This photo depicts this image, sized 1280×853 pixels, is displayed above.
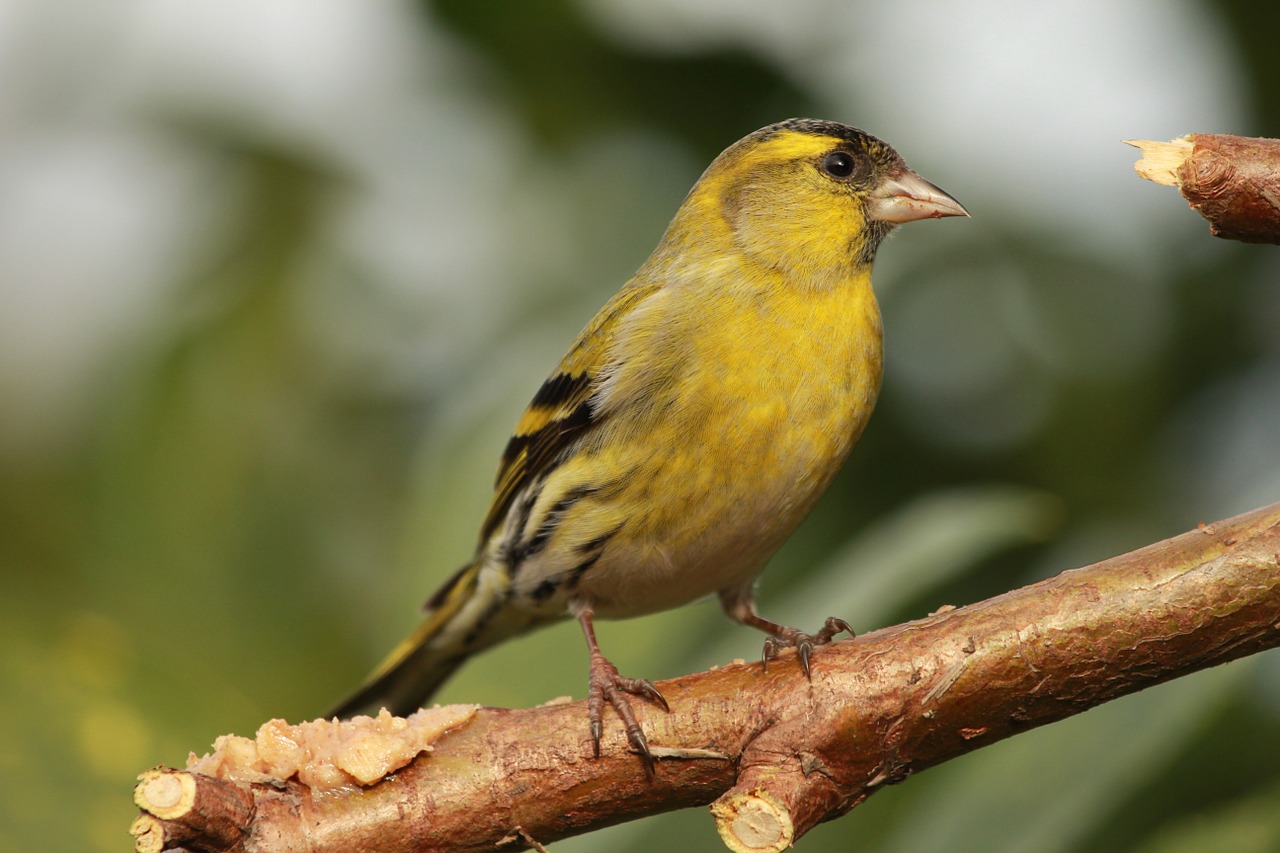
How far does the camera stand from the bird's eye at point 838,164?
118 inches

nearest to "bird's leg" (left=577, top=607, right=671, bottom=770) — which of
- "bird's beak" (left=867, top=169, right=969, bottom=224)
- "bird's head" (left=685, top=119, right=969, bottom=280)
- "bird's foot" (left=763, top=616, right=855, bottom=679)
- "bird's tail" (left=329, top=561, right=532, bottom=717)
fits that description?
"bird's foot" (left=763, top=616, right=855, bottom=679)

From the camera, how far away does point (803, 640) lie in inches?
85.3

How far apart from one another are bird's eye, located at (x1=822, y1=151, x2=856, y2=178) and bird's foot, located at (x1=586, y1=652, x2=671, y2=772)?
4.07ft

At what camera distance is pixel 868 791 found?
1972mm

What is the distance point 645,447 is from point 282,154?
231 cm

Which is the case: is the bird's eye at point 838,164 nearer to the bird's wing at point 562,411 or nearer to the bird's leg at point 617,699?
the bird's wing at point 562,411

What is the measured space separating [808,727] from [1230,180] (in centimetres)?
93

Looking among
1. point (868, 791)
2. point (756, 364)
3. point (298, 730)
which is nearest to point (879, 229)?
point (756, 364)

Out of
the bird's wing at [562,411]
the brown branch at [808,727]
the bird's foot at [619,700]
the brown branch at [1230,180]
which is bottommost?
the brown branch at [808,727]

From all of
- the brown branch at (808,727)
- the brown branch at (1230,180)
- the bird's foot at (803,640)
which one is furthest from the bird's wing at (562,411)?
the brown branch at (1230,180)

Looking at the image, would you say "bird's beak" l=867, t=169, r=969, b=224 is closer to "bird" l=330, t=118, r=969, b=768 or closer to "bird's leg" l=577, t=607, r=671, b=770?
"bird" l=330, t=118, r=969, b=768

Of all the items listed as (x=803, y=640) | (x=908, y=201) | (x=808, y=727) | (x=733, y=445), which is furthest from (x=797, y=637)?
(x=908, y=201)

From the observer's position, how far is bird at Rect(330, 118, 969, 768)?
2613 millimetres

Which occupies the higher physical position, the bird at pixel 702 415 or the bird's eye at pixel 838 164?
the bird's eye at pixel 838 164
